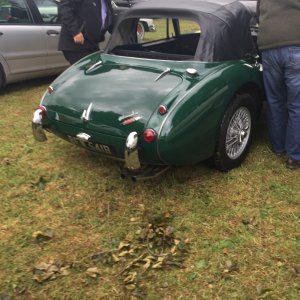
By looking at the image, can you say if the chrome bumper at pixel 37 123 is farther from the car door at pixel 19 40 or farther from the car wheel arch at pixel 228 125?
the car door at pixel 19 40

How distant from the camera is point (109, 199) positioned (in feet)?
11.9

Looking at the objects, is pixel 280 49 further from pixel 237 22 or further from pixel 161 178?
pixel 161 178

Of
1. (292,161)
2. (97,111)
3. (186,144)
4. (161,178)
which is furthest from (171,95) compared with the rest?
(292,161)

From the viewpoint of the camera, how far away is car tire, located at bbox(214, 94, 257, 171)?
3.69m

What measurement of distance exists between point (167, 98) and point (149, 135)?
36cm

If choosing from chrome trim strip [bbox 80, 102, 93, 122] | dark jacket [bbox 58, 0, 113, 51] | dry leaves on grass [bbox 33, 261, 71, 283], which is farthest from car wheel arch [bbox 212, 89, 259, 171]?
dark jacket [bbox 58, 0, 113, 51]

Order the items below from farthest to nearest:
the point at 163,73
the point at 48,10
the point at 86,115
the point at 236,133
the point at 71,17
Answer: the point at 48,10 < the point at 71,17 < the point at 236,133 < the point at 163,73 < the point at 86,115

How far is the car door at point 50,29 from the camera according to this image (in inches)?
260

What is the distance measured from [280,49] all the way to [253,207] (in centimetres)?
144

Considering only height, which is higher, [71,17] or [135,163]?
[71,17]

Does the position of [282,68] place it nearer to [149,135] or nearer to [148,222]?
[149,135]

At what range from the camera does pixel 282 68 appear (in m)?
3.80

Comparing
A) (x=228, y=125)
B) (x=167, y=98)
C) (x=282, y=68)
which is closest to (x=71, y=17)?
(x=167, y=98)

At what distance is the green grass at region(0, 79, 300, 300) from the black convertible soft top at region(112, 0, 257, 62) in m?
1.09
